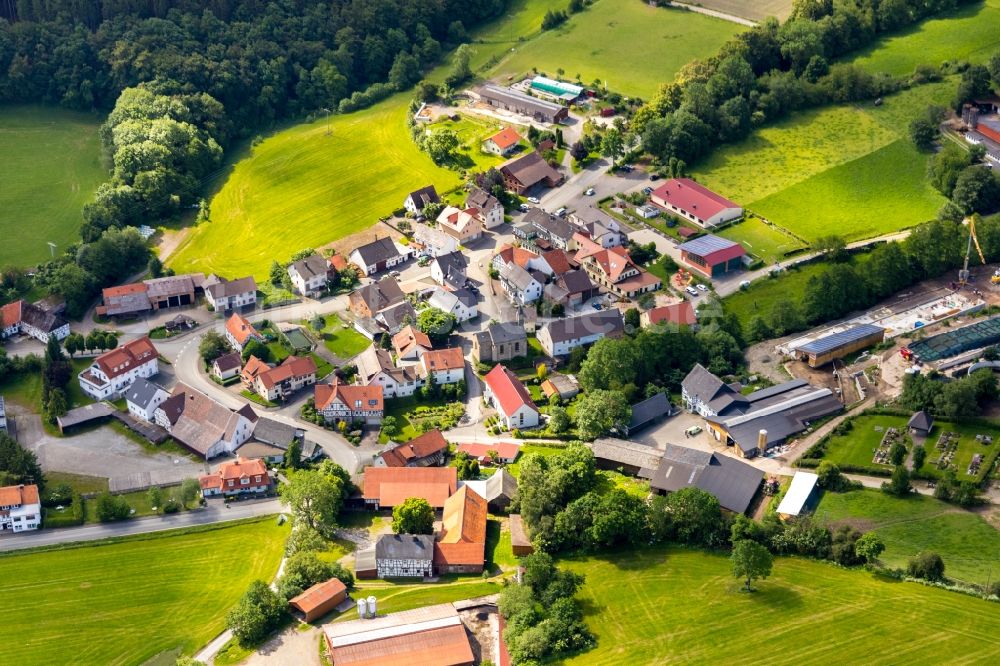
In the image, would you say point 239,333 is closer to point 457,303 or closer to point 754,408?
point 457,303

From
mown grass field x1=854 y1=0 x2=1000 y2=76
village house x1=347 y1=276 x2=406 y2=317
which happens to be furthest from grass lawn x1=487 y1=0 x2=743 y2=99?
village house x1=347 y1=276 x2=406 y2=317

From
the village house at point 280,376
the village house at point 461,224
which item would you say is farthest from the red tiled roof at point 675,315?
the village house at point 280,376

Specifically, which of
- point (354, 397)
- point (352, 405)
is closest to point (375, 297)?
point (354, 397)

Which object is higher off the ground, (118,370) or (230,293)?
(230,293)

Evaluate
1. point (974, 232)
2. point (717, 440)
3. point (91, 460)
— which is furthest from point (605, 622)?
point (974, 232)

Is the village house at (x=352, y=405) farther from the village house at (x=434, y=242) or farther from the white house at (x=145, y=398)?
the village house at (x=434, y=242)

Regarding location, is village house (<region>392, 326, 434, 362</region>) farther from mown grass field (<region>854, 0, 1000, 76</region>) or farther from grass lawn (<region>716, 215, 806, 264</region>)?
mown grass field (<region>854, 0, 1000, 76</region>)

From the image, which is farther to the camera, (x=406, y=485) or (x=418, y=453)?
(x=418, y=453)
